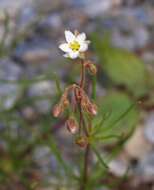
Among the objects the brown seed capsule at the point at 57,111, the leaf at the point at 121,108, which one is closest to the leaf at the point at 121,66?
the leaf at the point at 121,108

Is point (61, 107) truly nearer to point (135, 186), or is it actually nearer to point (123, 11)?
point (135, 186)

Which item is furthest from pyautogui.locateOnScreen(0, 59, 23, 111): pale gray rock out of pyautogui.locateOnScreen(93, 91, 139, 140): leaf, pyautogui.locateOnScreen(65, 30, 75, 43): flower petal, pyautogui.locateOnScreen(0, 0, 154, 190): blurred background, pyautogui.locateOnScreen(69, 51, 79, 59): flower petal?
pyautogui.locateOnScreen(69, 51, 79, 59): flower petal

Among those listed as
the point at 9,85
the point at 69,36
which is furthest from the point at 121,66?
the point at 69,36

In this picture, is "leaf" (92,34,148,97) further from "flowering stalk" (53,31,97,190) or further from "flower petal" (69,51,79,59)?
"flower petal" (69,51,79,59)

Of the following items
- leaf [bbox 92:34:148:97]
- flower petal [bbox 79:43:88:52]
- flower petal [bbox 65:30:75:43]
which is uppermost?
flower petal [bbox 65:30:75:43]

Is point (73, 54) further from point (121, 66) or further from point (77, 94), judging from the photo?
point (121, 66)

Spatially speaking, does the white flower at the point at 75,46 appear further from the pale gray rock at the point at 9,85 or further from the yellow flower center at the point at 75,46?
the pale gray rock at the point at 9,85

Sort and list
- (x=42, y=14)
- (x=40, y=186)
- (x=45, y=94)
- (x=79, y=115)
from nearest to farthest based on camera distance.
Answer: (x=79, y=115), (x=40, y=186), (x=45, y=94), (x=42, y=14)

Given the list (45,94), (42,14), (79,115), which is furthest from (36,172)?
(42,14)
